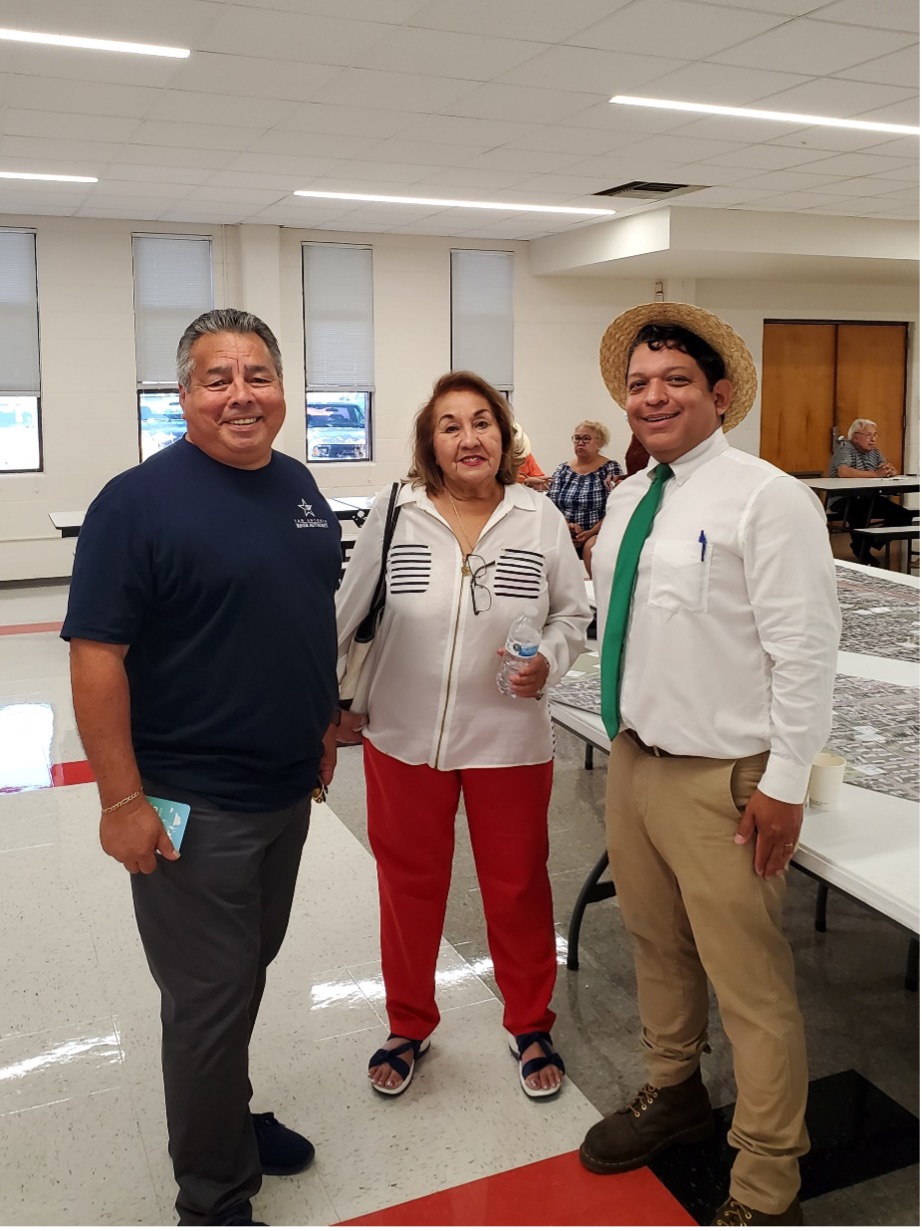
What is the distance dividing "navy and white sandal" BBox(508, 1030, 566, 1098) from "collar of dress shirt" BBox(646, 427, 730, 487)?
131 cm

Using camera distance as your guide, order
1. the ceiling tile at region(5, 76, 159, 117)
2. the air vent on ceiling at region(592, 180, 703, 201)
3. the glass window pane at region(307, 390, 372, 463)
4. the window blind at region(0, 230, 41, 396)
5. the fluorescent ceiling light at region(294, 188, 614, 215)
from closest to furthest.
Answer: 1. the ceiling tile at region(5, 76, 159, 117)
2. the air vent on ceiling at region(592, 180, 703, 201)
3. the fluorescent ceiling light at region(294, 188, 614, 215)
4. the window blind at region(0, 230, 41, 396)
5. the glass window pane at region(307, 390, 372, 463)

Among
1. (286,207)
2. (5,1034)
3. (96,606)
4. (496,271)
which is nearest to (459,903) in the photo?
(5,1034)

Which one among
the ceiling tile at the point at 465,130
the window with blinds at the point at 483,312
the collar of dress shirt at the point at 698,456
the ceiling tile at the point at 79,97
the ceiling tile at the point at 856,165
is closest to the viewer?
the collar of dress shirt at the point at 698,456

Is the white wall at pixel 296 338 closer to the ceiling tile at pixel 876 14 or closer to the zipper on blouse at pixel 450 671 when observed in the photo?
the ceiling tile at pixel 876 14

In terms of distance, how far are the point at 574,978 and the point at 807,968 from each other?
633mm

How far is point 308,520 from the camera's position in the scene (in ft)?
6.30

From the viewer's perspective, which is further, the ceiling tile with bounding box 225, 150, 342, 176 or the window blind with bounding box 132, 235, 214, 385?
the window blind with bounding box 132, 235, 214, 385

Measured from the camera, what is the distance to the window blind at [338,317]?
996 cm

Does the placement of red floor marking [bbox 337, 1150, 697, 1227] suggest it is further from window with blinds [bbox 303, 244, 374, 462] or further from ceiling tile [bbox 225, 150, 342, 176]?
window with blinds [bbox 303, 244, 374, 462]

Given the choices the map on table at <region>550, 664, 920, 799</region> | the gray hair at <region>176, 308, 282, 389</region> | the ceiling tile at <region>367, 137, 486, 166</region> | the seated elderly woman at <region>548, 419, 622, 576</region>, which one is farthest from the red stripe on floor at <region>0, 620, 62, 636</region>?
the gray hair at <region>176, 308, 282, 389</region>

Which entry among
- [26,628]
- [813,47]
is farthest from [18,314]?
[813,47]

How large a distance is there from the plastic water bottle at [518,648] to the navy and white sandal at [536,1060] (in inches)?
31.9

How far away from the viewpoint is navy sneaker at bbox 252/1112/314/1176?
2078 mm

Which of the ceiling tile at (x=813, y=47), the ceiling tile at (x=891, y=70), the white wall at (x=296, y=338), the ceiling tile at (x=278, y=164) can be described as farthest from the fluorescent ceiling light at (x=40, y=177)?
the ceiling tile at (x=891, y=70)
